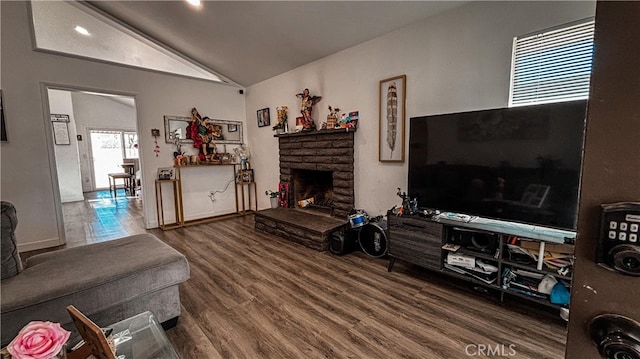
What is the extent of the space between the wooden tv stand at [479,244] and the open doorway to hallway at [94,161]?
411 cm

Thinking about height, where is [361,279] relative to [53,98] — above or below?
below

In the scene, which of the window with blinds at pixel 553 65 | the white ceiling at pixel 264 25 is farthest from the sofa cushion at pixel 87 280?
the window with blinds at pixel 553 65

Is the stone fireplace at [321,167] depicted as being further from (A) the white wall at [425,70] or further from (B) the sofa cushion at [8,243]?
(B) the sofa cushion at [8,243]

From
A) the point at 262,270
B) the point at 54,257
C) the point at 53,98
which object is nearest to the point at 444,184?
the point at 262,270

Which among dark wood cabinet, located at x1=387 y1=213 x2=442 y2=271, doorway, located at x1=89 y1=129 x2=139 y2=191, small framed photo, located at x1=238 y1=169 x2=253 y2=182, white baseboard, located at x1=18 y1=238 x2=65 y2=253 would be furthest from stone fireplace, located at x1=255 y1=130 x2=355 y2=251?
doorway, located at x1=89 y1=129 x2=139 y2=191

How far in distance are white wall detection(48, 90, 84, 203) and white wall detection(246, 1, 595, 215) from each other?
6122 millimetres

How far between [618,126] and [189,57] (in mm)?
5272

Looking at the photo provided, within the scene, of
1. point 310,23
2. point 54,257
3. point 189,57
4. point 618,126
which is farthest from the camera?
point 189,57

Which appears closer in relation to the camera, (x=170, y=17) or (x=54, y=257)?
(x=54, y=257)

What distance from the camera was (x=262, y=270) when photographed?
2717 millimetres

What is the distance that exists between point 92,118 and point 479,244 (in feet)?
33.1

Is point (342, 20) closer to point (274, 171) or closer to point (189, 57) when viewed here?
point (274, 171)

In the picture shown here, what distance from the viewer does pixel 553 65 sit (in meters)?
2.03

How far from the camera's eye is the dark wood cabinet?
2271mm
